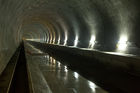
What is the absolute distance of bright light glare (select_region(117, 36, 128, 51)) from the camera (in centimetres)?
1335

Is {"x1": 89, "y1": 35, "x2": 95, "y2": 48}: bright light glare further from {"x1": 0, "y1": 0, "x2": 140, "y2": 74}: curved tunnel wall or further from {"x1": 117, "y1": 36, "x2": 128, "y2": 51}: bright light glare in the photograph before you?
{"x1": 117, "y1": 36, "x2": 128, "y2": 51}: bright light glare

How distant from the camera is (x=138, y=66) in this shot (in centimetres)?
974

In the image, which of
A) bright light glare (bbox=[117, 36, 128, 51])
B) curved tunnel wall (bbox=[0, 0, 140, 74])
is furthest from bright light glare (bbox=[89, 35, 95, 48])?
bright light glare (bbox=[117, 36, 128, 51])

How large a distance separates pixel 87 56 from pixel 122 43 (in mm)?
3775

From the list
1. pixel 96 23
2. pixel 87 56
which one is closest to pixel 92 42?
pixel 96 23

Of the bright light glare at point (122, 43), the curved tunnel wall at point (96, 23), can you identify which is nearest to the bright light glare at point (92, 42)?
the curved tunnel wall at point (96, 23)

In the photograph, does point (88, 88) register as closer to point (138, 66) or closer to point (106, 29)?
point (138, 66)

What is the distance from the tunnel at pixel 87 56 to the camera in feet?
22.3

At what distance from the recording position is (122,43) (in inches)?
537

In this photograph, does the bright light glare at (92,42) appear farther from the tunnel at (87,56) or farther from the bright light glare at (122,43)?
the bright light glare at (122,43)

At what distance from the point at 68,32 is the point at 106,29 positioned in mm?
10861

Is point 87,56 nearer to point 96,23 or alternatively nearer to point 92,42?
point 92,42

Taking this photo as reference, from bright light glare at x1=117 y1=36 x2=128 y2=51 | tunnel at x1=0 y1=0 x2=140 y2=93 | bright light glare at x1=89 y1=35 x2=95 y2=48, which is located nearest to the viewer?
tunnel at x1=0 y1=0 x2=140 y2=93

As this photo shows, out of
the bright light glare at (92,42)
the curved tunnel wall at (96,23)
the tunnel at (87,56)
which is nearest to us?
the tunnel at (87,56)
